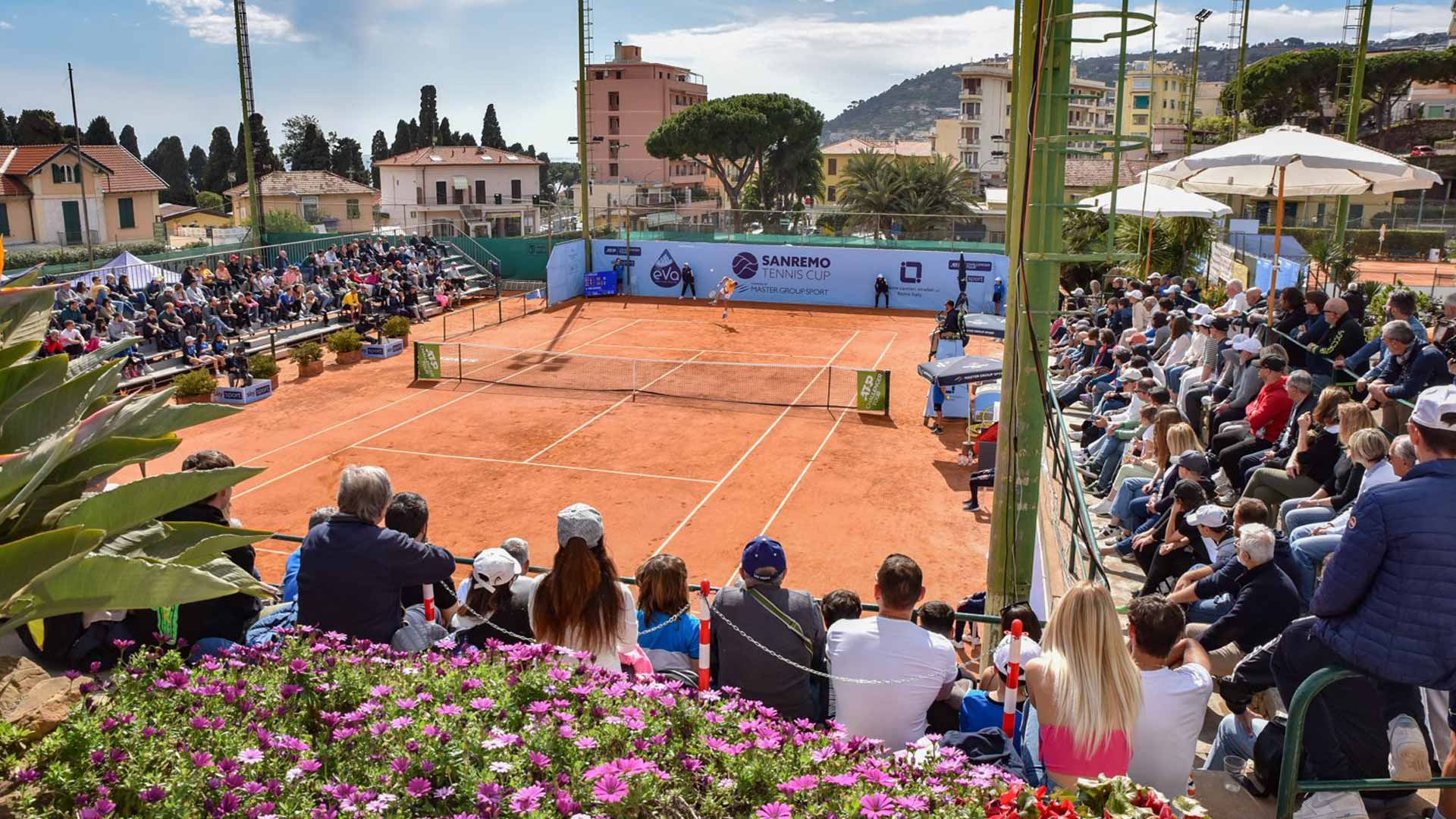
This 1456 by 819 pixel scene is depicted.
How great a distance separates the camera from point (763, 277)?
39.1 m

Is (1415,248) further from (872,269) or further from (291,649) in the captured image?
(291,649)

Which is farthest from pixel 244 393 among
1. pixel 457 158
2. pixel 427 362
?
pixel 457 158

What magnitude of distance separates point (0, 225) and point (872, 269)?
129ft

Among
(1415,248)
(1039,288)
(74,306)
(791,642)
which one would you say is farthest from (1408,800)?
(1415,248)

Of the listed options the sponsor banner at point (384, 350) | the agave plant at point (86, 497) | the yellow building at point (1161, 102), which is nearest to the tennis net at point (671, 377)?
the sponsor banner at point (384, 350)

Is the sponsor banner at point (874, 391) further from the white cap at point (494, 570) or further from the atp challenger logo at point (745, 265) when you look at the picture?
the atp challenger logo at point (745, 265)

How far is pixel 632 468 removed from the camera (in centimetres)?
1780

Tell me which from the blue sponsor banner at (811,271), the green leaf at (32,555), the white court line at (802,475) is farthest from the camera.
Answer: the blue sponsor banner at (811,271)

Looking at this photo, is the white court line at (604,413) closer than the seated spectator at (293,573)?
No

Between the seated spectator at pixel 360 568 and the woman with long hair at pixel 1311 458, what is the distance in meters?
6.77

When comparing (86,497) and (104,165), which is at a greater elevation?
(104,165)

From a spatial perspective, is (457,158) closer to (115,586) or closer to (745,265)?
(745,265)

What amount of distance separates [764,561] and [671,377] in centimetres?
1984

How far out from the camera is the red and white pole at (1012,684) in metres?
4.98
